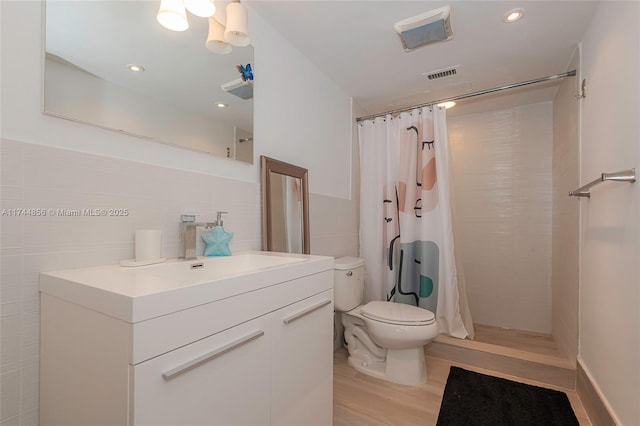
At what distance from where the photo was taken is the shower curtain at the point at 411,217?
7.52 feet

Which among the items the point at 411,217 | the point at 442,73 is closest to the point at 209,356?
the point at 411,217

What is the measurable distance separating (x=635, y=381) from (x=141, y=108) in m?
2.16

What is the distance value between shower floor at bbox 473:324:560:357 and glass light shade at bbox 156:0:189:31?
2.97 metres

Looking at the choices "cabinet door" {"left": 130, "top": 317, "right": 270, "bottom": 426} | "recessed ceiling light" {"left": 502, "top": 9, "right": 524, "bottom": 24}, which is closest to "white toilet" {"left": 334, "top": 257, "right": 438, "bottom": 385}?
"cabinet door" {"left": 130, "top": 317, "right": 270, "bottom": 426}

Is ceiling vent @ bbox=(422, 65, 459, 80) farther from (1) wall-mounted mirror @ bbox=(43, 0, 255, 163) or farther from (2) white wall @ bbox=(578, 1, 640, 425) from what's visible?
(1) wall-mounted mirror @ bbox=(43, 0, 255, 163)

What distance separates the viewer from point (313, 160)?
2.12 metres

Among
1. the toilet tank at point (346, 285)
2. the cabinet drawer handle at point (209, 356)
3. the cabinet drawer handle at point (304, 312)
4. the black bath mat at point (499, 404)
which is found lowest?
the black bath mat at point (499, 404)

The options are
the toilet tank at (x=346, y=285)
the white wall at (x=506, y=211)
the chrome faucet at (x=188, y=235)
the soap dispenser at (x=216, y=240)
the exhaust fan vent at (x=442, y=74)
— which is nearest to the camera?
the chrome faucet at (x=188, y=235)

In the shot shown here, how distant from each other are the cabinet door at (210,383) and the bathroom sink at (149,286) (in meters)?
0.11

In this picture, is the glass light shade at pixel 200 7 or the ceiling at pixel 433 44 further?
the ceiling at pixel 433 44

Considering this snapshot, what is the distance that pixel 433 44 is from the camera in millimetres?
1853

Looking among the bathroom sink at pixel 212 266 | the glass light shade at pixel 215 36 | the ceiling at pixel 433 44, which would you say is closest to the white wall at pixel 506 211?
the ceiling at pixel 433 44

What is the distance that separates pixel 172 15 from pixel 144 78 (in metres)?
0.26

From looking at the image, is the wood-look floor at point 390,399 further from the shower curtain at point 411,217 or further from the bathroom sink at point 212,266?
the bathroom sink at point 212,266
